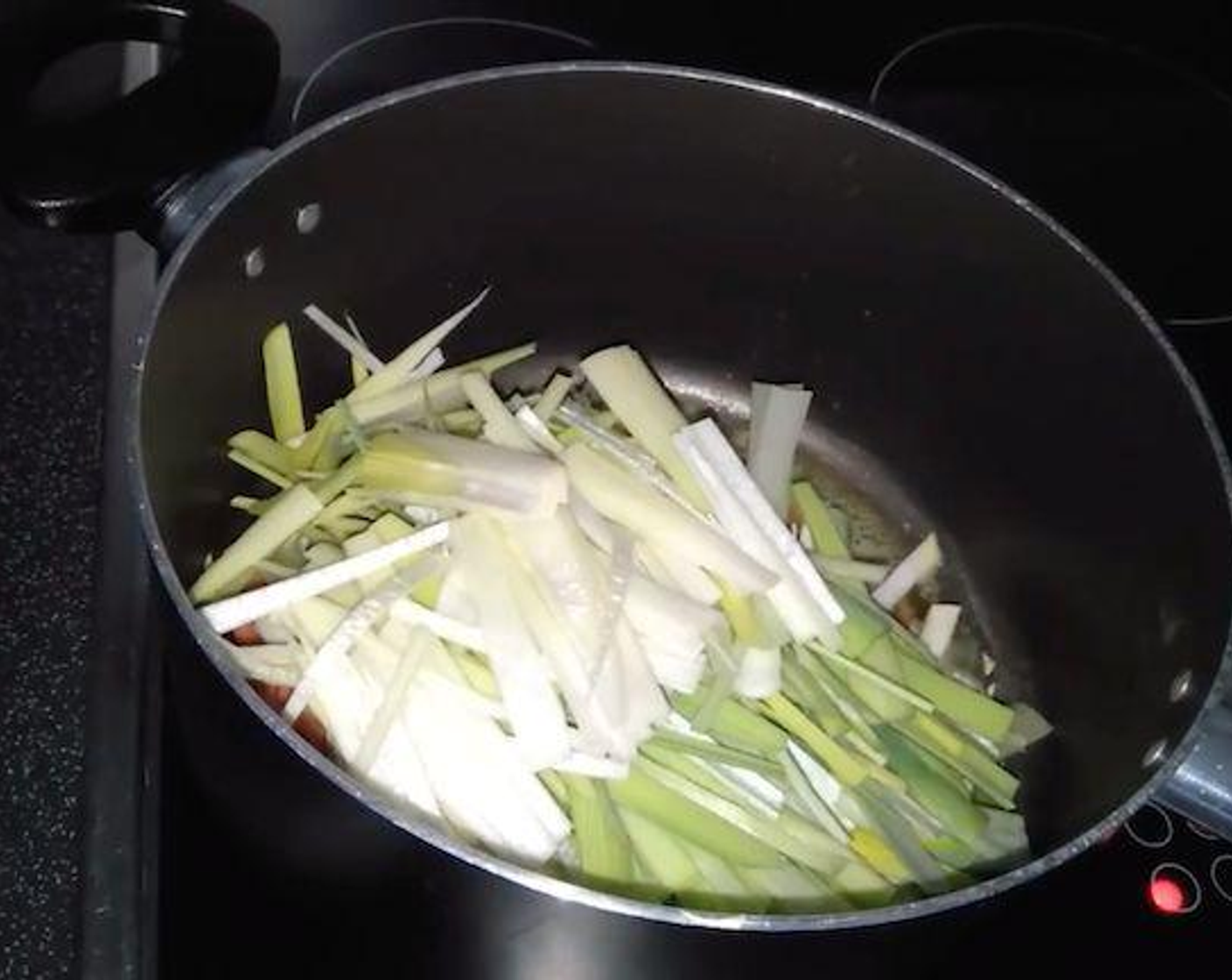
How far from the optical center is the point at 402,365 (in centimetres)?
111

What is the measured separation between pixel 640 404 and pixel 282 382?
0.74ft

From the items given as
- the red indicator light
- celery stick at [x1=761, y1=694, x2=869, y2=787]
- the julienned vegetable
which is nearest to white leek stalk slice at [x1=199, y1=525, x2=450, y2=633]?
the julienned vegetable

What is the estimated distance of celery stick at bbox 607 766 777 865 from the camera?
0.97 metres

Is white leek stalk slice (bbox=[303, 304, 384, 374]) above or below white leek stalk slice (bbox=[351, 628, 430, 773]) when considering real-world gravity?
above

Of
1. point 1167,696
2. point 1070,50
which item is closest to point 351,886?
point 1167,696

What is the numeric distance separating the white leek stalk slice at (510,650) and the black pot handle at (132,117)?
0.25 meters

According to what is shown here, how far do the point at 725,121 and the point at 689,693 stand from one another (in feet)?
1.09

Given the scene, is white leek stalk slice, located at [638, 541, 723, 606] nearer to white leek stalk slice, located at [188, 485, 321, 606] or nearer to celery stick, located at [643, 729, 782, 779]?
celery stick, located at [643, 729, 782, 779]

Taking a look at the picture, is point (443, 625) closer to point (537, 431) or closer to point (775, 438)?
point (537, 431)

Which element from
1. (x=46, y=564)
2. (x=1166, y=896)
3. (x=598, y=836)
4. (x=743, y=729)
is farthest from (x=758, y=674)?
(x=46, y=564)

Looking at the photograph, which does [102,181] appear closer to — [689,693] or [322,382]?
[322,382]

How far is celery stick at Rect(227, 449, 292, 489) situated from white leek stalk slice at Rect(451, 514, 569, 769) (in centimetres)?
11

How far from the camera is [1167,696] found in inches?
37.8

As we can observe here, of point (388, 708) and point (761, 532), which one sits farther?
point (761, 532)
